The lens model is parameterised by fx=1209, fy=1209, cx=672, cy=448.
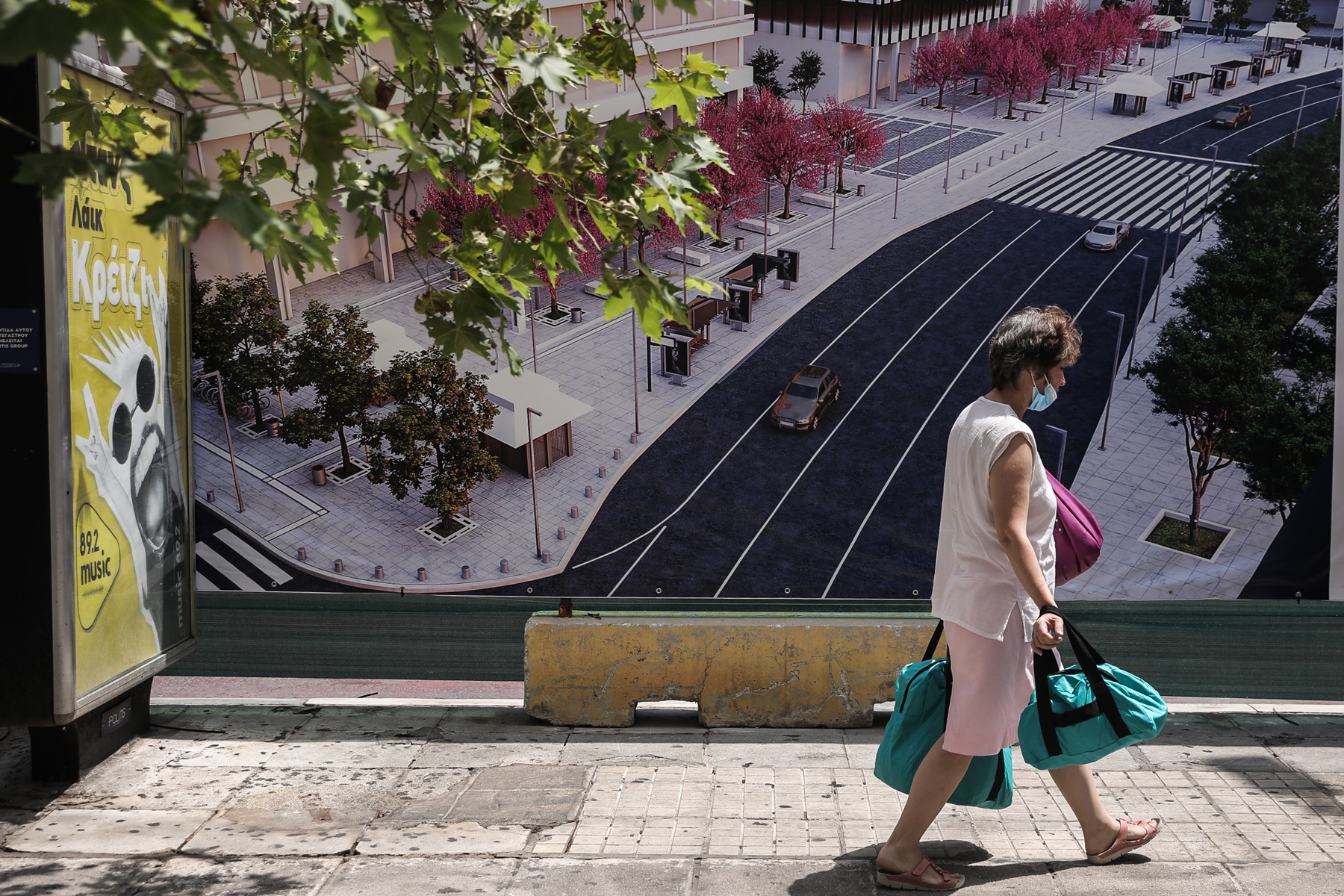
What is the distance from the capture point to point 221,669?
41.7 ft

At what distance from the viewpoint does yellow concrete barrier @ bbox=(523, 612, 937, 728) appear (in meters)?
8.99

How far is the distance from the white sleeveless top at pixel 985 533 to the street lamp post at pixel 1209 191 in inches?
2111

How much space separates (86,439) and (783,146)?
54593mm

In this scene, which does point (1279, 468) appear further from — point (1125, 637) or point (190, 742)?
point (190, 742)

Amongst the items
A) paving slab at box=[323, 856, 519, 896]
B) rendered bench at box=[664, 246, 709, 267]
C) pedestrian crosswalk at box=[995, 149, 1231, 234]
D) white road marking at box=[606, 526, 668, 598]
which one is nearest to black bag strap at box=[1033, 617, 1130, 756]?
paving slab at box=[323, 856, 519, 896]

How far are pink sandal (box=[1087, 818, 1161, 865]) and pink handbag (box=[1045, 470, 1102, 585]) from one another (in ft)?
4.29

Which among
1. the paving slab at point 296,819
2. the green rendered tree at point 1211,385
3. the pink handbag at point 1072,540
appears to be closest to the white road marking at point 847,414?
the green rendered tree at point 1211,385

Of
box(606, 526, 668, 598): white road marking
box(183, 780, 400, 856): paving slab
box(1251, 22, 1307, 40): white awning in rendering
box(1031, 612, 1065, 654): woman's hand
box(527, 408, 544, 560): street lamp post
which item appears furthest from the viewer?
box(1251, 22, 1307, 40): white awning in rendering

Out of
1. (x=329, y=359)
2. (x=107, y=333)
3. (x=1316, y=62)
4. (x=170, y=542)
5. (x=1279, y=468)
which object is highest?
(x=1316, y=62)

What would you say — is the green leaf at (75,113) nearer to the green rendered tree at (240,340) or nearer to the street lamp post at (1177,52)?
the green rendered tree at (240,340)

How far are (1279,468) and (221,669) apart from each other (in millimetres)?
29171

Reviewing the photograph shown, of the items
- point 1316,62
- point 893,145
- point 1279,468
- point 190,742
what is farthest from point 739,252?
point 1316,62

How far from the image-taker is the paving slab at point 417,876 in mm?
6207

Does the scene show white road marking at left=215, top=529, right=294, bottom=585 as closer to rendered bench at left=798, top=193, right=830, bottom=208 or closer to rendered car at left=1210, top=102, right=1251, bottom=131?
rendered bench at left=798, top=193, right=830, bottom=208
